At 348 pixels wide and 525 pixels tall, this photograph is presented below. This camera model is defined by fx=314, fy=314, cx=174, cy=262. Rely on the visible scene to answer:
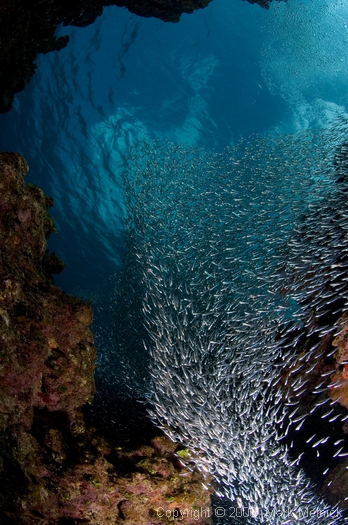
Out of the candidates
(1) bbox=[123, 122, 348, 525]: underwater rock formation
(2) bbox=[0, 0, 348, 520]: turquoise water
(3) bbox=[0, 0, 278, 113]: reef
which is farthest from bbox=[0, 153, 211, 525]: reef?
(3) bbox=[0, 0, 278, 113]: reef

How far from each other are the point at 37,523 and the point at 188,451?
2628 mm

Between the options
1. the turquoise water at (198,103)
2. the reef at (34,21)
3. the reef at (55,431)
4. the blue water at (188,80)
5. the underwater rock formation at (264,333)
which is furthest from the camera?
the blue water at (188,80)

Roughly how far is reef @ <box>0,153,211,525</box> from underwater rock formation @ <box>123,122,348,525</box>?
80 centimetres

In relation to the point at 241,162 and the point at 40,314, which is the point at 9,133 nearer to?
the point at 241,162

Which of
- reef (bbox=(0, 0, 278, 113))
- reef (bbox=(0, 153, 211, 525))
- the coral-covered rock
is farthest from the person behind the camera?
reef (bbox=(0, 0, 278, 113))

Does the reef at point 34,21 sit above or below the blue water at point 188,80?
below

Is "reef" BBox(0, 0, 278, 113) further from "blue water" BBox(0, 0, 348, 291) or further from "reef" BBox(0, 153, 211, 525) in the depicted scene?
"reef" BBox(0, 153, 211, 525)

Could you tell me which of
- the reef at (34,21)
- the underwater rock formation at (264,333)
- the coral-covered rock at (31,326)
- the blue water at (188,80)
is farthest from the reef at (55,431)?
the blue water at (188,80)

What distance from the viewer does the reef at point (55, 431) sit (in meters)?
4.30

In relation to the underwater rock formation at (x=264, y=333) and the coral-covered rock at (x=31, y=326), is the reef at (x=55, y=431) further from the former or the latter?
the underwater rock formation at (x=264, y=333)

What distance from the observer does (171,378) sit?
6512 mm

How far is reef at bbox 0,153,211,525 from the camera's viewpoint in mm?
4297

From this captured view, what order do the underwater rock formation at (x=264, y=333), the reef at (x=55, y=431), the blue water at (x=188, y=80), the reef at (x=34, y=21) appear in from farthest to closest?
the blue water at (x=188, y=80) < the reef at (x=34, y=21) < the underwater rock formation at (x=264, y=333) < the reef at (x=55, y=431)

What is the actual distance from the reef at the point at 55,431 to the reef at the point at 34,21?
211 inches
